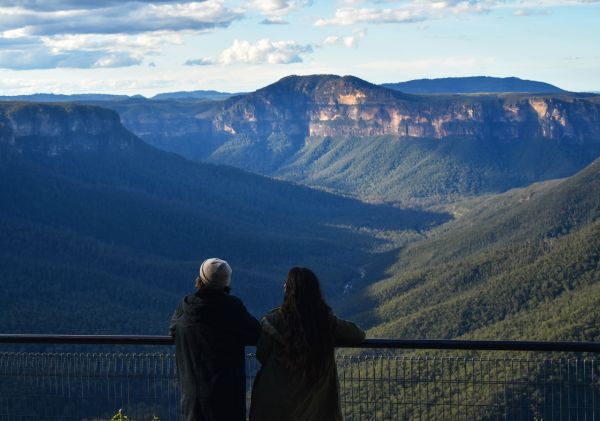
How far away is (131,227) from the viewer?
87938mm

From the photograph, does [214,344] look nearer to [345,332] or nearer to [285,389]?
[285,389]

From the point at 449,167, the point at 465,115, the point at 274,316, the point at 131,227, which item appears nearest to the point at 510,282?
the point at 131,227

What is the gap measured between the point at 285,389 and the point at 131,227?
267ft

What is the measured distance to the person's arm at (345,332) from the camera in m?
8.01

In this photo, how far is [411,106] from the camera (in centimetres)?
17275

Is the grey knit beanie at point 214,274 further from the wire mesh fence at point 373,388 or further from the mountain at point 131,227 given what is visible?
the mountain at point 131,227

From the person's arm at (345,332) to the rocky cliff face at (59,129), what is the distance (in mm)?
85867

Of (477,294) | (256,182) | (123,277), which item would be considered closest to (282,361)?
(477,294)

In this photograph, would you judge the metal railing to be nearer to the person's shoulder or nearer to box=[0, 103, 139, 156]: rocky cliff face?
the person's shoulder

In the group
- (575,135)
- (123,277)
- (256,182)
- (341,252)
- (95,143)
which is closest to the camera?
(123,277)

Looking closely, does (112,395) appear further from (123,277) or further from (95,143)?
(95,143)

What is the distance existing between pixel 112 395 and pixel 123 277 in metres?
58.1

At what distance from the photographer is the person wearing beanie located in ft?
26.8

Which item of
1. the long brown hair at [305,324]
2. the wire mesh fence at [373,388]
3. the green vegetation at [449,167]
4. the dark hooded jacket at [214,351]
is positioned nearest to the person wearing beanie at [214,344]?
the dark hooded jacket at [214,351]
